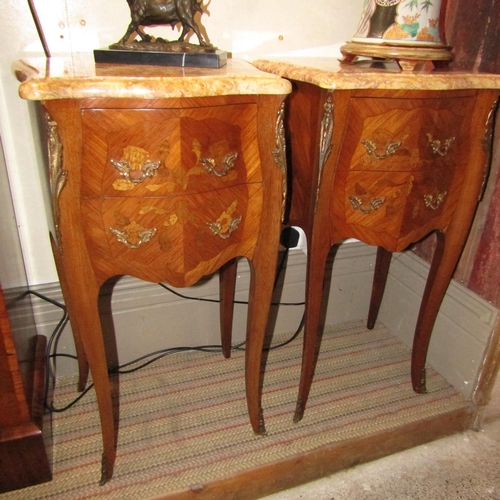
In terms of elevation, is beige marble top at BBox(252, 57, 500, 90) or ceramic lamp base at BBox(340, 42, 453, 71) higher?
ceramic lamp base at BBox(340, 42, 453, 71)

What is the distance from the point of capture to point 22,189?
3.51 ft

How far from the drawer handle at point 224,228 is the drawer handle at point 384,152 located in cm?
28

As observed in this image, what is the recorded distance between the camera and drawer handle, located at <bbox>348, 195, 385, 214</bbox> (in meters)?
0.90

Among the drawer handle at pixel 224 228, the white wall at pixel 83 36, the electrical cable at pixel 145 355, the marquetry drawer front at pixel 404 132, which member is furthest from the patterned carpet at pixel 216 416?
the marquetry drawer front at pixel 404 132

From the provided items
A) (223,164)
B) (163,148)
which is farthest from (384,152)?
(163,148)

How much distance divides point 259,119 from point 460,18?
0.73 metres

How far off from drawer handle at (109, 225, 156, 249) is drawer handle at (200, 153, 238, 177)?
0.45 feet

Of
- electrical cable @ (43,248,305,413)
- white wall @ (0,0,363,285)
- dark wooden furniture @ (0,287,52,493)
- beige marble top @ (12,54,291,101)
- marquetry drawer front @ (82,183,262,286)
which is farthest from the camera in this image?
electrical cable @ (43,248,305,413)

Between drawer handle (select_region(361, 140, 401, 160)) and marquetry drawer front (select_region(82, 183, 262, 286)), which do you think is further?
drawer handle (select_region(361, 140, 401, 160))

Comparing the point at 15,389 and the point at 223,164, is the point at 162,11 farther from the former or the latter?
the point at 15,389

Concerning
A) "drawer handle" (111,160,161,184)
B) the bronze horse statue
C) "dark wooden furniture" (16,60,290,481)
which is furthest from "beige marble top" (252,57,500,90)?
"drawer handle" (111,160,161,184)

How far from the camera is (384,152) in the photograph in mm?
855

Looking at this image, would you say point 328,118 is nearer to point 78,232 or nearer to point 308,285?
point 308,285

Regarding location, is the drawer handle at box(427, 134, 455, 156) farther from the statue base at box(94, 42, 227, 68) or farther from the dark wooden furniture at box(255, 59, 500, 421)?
the statue base at box(94, 42, 227, 68)
